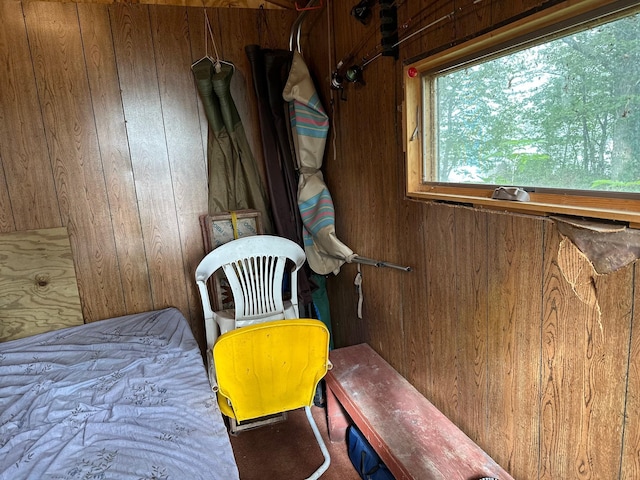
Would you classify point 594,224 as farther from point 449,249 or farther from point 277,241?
point 277,241

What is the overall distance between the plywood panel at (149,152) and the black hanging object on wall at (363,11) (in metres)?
1.28

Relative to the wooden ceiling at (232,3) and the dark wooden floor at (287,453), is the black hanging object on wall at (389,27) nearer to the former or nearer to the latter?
the wooden ceiling at (232,3)

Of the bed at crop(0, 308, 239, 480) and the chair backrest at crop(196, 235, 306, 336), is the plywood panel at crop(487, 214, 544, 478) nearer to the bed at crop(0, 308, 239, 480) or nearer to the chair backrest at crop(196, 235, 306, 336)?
the bed at crop(0, 308, 239, 480)

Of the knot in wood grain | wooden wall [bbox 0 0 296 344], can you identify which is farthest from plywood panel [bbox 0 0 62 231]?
the knot in wood grain

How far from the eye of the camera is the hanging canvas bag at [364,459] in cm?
164

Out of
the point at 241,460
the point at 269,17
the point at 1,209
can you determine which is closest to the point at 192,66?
the point at 269,17

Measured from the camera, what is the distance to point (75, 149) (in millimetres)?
2355

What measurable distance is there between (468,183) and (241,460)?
1.68m

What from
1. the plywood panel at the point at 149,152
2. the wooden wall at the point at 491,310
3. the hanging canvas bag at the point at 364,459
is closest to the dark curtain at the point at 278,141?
the wooden wall at the point at 491,310

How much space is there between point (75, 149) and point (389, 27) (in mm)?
1870

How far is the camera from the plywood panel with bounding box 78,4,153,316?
2.31m

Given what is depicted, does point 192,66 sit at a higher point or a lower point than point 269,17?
lower

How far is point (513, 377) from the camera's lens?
1.26 metres

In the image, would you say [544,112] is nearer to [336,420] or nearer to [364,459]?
[364,459]
